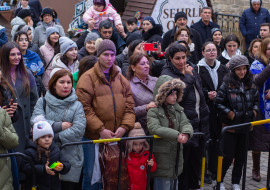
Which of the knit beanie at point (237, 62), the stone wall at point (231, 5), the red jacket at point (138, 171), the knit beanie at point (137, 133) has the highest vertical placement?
the stone wall at point (231, 5)

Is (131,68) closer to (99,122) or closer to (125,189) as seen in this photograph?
(99,122)

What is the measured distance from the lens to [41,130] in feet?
16.0

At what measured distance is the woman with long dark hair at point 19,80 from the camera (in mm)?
5621

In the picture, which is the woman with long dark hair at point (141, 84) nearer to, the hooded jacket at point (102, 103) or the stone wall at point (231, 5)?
the hooded jacket at point (102, 103)

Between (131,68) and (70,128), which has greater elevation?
(131,68)

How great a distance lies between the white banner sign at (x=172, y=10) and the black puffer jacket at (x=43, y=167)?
29.6ft

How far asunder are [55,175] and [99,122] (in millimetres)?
780

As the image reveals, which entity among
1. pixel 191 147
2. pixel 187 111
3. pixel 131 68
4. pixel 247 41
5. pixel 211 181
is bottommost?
pixel 211 181

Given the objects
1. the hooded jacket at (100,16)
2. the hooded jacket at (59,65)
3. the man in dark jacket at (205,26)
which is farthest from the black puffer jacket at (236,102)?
the man in dark jacket at (205,26)

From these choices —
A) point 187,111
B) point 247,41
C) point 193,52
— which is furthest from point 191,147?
point 247,41

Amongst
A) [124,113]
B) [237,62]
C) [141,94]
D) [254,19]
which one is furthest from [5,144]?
[254,19]

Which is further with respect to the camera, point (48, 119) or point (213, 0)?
point (213, 0)

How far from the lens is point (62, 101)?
5.21m

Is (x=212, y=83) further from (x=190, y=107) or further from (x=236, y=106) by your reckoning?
(x=190, y=107)
